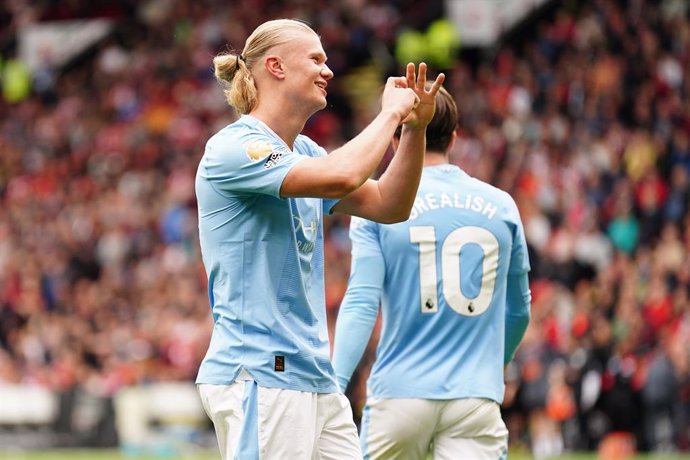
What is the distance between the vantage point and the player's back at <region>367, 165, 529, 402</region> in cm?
634

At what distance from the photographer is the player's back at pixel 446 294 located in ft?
20.8

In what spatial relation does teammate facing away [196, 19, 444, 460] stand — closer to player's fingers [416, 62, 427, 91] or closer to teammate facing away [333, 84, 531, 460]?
player's fingers [416, 62, 427, 91]

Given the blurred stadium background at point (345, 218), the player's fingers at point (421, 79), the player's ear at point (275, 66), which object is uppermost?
the player's ear at point (275, 66)

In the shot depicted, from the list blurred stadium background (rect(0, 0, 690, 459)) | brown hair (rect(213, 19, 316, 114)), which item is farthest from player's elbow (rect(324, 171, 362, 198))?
blurred stadium background (rect(0, 0, 690, 459))

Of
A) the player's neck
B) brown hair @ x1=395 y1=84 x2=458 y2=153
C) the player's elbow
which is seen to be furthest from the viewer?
the player's neck

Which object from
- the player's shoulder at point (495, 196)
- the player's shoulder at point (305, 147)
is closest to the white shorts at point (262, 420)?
the player's shoulder at point (305, 147)

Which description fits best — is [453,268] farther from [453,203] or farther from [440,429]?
[440,429]

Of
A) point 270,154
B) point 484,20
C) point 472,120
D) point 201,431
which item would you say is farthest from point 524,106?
point 270,154

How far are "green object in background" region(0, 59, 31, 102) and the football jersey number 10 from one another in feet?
73.3

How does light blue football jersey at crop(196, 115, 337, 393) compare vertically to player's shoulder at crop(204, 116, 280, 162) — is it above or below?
below

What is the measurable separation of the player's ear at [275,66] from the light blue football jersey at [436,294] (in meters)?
1.36

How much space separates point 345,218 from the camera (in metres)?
20.3

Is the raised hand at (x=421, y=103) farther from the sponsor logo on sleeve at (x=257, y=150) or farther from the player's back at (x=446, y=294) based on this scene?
the player's back at (x=446, y=294)

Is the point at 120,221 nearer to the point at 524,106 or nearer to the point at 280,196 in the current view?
the point at 524,106
